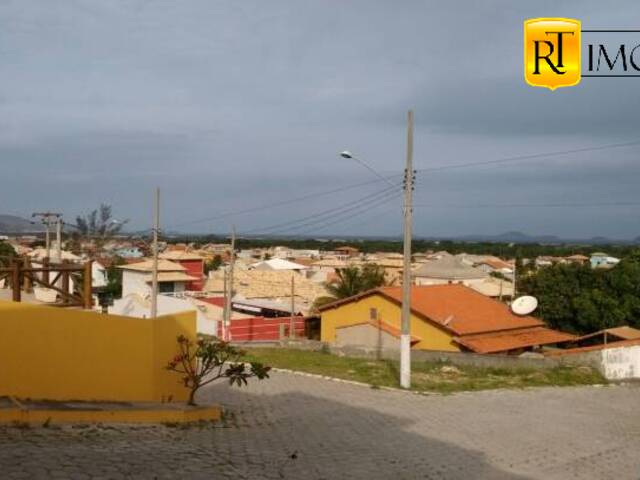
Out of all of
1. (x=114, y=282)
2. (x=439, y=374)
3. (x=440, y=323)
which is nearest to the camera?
(x=439, y=374)

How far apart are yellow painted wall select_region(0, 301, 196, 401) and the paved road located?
126 centimetres

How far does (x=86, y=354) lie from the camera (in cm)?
960

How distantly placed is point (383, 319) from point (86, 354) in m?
18.3

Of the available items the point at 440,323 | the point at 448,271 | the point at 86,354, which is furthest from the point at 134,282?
the point at 86,354

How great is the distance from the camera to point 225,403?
40.3ft

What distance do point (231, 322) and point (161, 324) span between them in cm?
2031

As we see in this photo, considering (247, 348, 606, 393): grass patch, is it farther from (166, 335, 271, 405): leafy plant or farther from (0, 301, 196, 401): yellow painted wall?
(0, 301, 196, 401): yellow painted wall

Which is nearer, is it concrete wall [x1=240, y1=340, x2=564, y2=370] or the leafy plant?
the leafy plant

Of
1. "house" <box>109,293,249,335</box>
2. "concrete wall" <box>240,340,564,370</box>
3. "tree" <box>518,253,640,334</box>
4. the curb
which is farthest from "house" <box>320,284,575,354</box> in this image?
"house" <box>109,293,249,335</box>

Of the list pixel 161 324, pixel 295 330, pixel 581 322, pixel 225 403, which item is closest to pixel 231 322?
pixel 295 330

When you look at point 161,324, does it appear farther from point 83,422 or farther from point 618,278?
point 618,278

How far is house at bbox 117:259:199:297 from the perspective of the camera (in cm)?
4500

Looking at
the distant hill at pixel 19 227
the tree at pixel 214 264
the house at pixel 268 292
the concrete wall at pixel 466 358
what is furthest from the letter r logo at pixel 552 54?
the tree at pixel 214 264

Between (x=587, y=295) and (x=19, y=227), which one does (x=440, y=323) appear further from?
(x=19, y=227)
